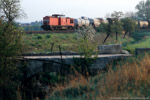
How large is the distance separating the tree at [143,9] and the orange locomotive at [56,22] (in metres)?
76.5

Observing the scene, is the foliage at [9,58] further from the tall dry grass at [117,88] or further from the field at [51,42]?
the field at [51,42]


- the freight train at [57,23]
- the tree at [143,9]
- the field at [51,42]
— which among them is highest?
the tree at [143,9]

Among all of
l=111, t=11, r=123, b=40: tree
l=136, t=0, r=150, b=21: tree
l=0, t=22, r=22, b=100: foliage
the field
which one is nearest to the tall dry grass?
l=0, t=22, r=22, b=100: foliage

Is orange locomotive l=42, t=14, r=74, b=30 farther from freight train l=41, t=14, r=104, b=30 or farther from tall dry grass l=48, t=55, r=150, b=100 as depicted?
tall dry grass l=48, t=55, r=150, b=100

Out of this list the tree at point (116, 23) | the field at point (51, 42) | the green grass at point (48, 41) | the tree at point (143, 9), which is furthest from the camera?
the tree at point (143, 9)

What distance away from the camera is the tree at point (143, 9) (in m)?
115

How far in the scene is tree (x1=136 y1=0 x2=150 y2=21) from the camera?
115m

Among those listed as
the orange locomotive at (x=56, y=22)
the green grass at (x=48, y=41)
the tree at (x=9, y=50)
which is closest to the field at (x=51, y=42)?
the green grass at (x=48, y=41)

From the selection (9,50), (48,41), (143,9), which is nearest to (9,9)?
(9,50)

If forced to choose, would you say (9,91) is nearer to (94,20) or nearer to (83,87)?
(83,87)

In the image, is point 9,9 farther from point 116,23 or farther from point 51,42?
point 116,23

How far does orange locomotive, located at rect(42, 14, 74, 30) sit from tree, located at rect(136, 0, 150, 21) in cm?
7646

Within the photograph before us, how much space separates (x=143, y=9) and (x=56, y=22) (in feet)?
271

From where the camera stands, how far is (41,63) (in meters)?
15.9
